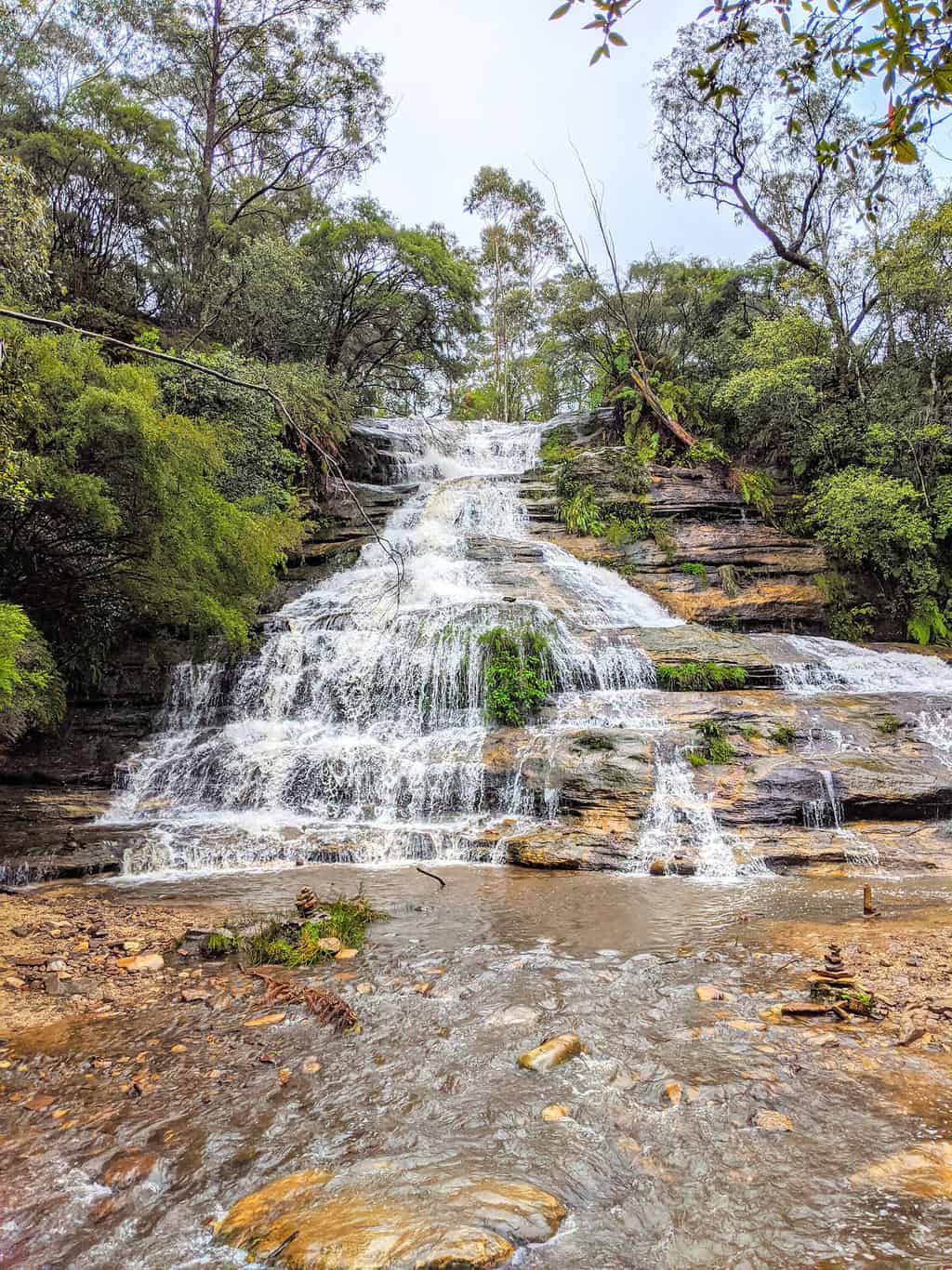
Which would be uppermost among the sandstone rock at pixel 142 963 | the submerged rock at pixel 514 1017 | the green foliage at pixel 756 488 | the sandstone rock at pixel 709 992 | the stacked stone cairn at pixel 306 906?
the green foliage at pixel 756 488

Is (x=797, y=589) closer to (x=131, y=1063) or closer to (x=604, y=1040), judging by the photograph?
(x=604, y=1040)

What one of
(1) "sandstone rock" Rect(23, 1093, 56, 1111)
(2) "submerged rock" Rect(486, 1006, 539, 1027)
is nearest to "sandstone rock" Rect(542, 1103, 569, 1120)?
(2) "submerged rock" Rect(486, 1006, 539, 1027)

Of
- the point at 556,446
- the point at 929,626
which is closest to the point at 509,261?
the point at 556,446

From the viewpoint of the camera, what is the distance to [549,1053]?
10.0 feet

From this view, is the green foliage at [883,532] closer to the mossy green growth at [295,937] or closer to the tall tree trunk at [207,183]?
the mossy green growth at [295,937]

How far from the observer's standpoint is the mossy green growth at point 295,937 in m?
4.33

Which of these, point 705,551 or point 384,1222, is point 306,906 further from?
point 705,551

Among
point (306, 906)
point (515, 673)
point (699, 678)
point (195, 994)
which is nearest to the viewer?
point (195, 994)

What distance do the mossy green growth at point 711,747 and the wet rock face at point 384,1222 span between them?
684 centimetres

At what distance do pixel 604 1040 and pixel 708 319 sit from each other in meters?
23.5

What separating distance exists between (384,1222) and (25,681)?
8.61 metres

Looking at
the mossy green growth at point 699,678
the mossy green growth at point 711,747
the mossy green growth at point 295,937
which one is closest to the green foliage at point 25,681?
the mossy green growth at point 295,937

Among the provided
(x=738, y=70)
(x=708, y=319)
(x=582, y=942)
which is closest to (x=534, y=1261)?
(x=582, y=942)

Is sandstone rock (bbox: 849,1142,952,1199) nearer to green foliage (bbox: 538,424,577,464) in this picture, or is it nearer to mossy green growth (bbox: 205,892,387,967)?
mossy green growth (bbox: 205,892,387,967)
